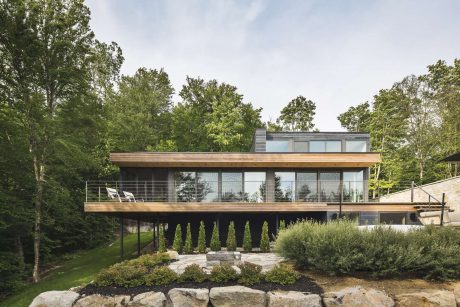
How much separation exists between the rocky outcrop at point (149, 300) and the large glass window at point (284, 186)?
397 inches

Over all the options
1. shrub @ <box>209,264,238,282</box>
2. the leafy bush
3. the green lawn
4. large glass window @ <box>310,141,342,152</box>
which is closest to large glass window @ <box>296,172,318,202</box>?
Answer: large glass window @ <box>310,141,342,152</box>

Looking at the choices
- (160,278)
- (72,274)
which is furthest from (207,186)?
(160,278)

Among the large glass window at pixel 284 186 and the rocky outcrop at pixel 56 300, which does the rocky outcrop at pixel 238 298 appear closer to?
the rocky outcrop at pixel 56 300

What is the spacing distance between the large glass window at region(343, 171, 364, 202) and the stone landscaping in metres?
9.01

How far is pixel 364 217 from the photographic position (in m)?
15.4

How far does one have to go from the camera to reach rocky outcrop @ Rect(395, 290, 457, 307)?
6648 millimetres

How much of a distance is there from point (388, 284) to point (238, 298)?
3578 mm

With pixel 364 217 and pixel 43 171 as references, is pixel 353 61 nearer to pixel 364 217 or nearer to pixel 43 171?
pixel 364 217

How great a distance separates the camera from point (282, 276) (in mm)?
7559

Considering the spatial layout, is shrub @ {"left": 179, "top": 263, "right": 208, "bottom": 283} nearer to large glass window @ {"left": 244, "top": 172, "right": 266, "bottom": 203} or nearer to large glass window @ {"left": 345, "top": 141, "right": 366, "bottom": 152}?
large glass window @ {"left": 244, "top": 172, "right": 266, "bottom": 203}

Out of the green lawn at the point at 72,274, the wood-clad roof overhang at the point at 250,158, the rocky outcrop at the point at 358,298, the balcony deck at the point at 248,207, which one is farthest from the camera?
the wood-clad roof overhang at the point at 250,158

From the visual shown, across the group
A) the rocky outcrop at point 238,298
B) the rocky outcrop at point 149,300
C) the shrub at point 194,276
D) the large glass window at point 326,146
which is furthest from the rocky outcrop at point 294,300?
the large glass window at point 326,146

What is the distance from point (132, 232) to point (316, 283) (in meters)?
21.3

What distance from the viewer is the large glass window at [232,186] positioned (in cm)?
1611
